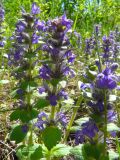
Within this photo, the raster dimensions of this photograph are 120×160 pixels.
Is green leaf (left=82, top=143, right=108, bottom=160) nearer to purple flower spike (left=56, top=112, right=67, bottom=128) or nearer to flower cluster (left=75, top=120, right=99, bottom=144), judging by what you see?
flower cluster (left=75, top=120, right=99, bottom=144)

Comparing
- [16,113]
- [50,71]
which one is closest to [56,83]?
[50,71]

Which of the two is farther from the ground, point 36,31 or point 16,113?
point 36,31

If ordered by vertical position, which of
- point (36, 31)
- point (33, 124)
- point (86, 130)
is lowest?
point (86, 130)

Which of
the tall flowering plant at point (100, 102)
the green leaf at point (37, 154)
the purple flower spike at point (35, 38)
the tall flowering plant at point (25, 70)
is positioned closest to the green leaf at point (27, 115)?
the tall flowering plant at point (25, 70)

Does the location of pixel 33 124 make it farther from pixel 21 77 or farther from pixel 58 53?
pixel 58 53

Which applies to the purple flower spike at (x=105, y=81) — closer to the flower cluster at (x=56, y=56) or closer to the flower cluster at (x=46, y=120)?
the flower cluster at (x=56, y=56)
